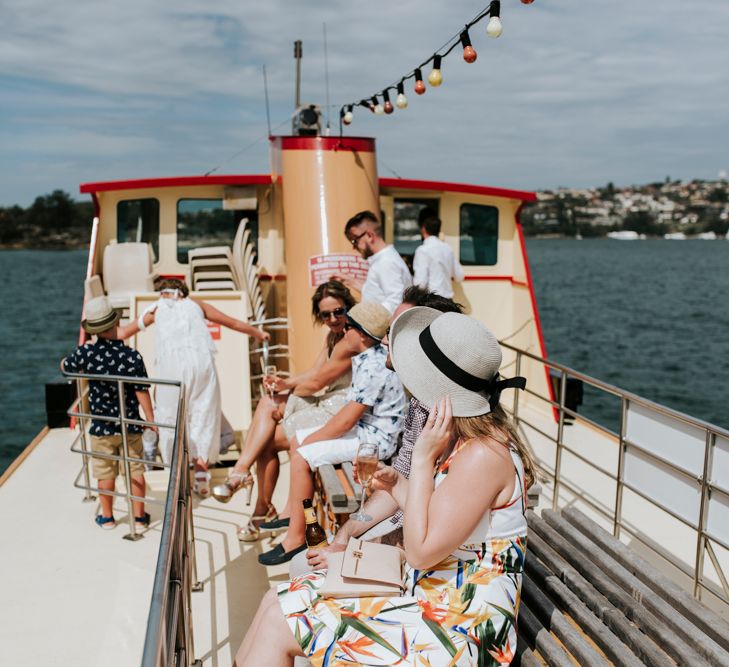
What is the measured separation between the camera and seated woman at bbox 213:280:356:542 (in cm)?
452

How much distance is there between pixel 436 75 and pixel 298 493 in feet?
10.9

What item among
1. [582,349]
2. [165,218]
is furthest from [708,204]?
[165,218]

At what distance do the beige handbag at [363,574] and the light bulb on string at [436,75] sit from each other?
4183mm

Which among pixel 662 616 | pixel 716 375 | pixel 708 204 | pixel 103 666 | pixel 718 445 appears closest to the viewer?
pixel 662 616

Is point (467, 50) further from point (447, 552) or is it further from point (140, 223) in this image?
point (140, 223)

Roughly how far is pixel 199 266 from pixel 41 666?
5409mm

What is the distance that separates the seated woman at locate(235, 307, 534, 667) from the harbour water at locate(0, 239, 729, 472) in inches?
584

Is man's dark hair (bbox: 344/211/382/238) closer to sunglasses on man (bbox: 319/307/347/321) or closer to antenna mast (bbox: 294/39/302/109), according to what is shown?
sunglasses on man (bbox: 319/307/347/321)

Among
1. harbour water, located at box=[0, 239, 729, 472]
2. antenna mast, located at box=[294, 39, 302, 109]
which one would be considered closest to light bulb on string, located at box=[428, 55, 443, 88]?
antenna mast, located at box=[294, 39, 302, 109]

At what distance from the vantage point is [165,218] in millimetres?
9414

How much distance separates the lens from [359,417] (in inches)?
165

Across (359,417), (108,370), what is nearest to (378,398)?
(359,417)

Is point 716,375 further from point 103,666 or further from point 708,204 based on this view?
point 708,204

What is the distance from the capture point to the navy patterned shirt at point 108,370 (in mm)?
5090
